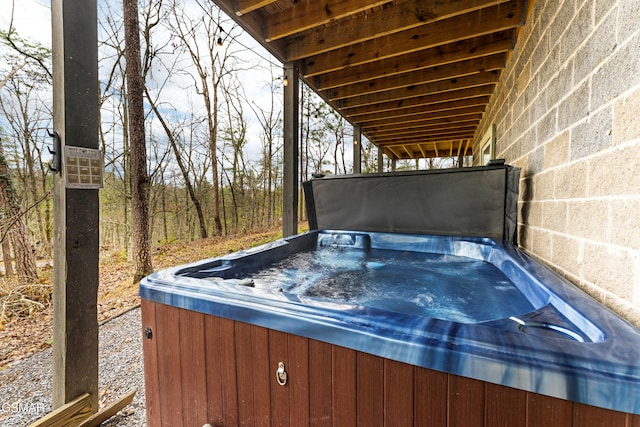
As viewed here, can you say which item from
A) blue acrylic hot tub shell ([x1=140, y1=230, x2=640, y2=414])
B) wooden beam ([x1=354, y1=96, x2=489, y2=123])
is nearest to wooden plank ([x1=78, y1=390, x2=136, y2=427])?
blue acrylic hot tub shell ([x1=140, y1=230, x2=640, y2=414])

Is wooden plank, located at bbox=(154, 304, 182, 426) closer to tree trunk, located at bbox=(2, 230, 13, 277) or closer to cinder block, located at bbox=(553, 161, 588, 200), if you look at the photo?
cinder block, located at bbox=(553, 161, 588, 200)

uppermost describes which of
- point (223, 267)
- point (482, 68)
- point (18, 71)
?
point (18, 71)

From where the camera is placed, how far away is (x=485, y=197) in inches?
98.7

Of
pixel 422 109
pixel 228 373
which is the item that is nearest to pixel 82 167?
pixel 228 373

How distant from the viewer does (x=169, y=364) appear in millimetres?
1124

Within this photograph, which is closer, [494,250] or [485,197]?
[494,250]

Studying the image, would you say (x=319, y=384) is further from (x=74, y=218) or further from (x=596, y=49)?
(x=596, y=49)

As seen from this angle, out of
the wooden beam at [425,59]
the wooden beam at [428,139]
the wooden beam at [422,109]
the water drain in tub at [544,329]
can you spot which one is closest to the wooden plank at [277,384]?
the water drain in tub at [544,329]

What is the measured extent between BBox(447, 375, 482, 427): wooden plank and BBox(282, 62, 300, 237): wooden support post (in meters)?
2.70

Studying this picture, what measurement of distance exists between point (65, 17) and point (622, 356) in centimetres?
234

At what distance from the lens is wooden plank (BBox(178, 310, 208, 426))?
41.3 inches

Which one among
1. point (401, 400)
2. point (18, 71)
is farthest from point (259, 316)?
point (18, 71)

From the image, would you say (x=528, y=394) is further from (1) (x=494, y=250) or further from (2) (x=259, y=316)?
(1) (x=494, y=250)

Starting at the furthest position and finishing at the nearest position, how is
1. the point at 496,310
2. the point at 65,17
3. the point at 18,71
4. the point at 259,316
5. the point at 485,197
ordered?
the point at 18,71, the point at 485,197, the point at 496,310, the point at 65,17, the point at 259,316
